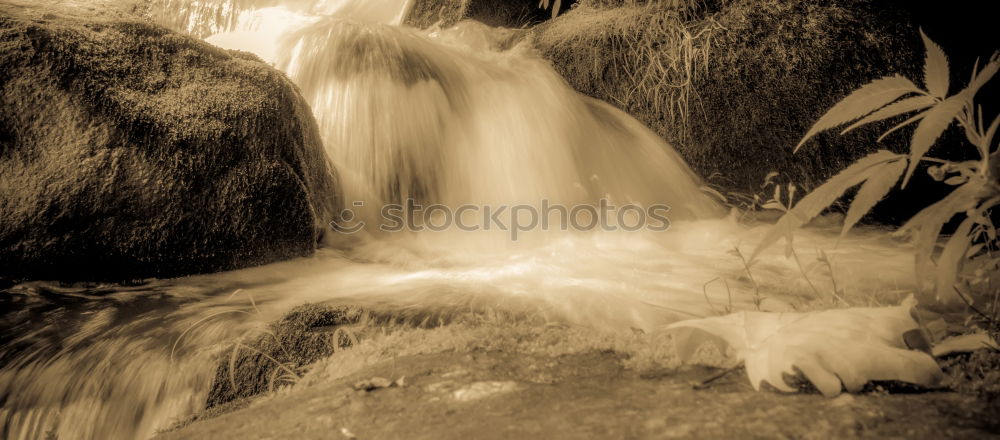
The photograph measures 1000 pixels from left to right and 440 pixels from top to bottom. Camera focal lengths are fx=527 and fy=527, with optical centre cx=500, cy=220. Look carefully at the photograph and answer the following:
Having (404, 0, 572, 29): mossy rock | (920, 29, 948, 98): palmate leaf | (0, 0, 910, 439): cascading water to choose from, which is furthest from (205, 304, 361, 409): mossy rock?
(404, 0, 572, 29): mossy rock

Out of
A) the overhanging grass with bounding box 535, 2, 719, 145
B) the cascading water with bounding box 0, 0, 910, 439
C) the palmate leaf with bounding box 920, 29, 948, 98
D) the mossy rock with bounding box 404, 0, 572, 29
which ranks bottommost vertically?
the cascading water with bounding box 0, 0, 910, 439

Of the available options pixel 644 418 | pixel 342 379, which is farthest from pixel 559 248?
pixel 644 418

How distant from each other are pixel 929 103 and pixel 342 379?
168 cm

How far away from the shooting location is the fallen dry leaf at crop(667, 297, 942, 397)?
113cm

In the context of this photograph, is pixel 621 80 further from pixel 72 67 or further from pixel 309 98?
pixel 72 67

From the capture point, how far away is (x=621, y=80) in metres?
5.47

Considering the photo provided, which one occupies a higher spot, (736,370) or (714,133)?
(714,133)

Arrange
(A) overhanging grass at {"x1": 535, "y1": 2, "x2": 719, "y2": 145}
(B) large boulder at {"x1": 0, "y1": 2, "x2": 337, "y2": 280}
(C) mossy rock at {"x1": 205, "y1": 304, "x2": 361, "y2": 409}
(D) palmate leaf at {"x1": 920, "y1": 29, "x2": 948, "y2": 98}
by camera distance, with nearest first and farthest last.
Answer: (D) palmate leaf at {"x1": 920, "y1": 29, "x2": 948, "y2": 98}, (C) mossy rock at {"x1": 205, "y1": 304, "x2": 361, "y2": 409}, (B) large boulder at {"x1": 0, "y1": 2, "x2": 337, "y2": 280}, (A) overhanging grass at {"x1": 535, "y1": 2, "x2": 719, "y2": 145}

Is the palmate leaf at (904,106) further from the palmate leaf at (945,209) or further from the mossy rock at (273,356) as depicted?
→ the mossy rock at (273,356)

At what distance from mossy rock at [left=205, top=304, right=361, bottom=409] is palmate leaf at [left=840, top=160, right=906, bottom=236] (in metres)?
1.60

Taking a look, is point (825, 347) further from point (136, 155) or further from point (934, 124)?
point (136, 155)

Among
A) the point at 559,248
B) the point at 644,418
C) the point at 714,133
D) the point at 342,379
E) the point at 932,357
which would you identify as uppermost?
the point at 714,133

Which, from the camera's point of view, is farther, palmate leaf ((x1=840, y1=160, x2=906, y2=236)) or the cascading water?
the cascading water

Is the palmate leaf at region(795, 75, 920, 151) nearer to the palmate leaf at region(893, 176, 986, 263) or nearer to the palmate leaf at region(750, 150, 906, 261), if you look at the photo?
the palmate leaf at region(750, 150, 906, 261)
